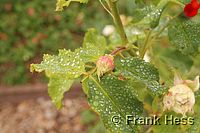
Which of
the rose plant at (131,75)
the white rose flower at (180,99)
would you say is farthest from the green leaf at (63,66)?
the white rose flower at (180,99)

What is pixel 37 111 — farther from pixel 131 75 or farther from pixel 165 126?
pixel 131 75

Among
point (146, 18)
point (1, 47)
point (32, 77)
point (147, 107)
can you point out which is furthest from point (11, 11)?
point (146, 18)

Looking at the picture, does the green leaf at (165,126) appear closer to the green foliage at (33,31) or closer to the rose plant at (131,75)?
the rose plant at (131,75)

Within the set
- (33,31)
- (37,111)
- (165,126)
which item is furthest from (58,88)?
(33,31)

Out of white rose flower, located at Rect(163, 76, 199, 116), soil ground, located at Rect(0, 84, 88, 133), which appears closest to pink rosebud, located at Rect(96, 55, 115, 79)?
white rose flower, located at Rect(163, 76, 199, 116)

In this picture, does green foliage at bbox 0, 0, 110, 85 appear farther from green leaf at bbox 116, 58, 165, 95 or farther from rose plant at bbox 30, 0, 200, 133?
green leaf at bbox 116, 58, 165, 95

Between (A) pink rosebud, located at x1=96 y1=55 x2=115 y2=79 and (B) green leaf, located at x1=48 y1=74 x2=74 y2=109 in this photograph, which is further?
(B) green leaf, located at x1=48 y1=74 x2=74 y2=109
